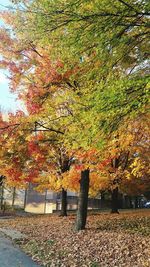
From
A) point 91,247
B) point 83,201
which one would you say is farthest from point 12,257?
point 83,201

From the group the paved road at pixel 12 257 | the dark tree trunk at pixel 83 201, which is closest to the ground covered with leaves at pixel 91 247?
the paved road at pixel 12 257

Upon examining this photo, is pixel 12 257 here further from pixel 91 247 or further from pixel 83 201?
pixel 83 201

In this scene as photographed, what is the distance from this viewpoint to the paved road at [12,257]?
8.54 meters

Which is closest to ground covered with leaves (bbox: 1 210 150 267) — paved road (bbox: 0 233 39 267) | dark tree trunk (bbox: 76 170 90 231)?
paved road (bbox: 0 233 39 267)

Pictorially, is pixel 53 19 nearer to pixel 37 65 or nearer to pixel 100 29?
pixel 100 29

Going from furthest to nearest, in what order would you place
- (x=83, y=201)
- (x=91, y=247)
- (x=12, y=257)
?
1. (x=83, y=201)
2. (x=91, y=247)
3. (x=12, y=257)

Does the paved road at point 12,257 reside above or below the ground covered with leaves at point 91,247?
below

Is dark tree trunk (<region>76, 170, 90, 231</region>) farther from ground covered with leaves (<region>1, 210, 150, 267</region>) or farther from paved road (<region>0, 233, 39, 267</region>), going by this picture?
paved road (<region>0, 233, 39, 267</region>)

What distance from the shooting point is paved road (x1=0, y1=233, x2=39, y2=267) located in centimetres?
854

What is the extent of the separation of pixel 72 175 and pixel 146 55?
851cm

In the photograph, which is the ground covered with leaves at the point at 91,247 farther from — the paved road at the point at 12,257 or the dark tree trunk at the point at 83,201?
the dark tree trunk at the point at 83,201

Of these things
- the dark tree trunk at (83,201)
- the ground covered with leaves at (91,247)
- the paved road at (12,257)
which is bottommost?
the paved road at (12,257)

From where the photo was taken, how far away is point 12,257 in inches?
368

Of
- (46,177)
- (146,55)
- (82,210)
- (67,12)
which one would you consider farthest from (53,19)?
(46,177)
